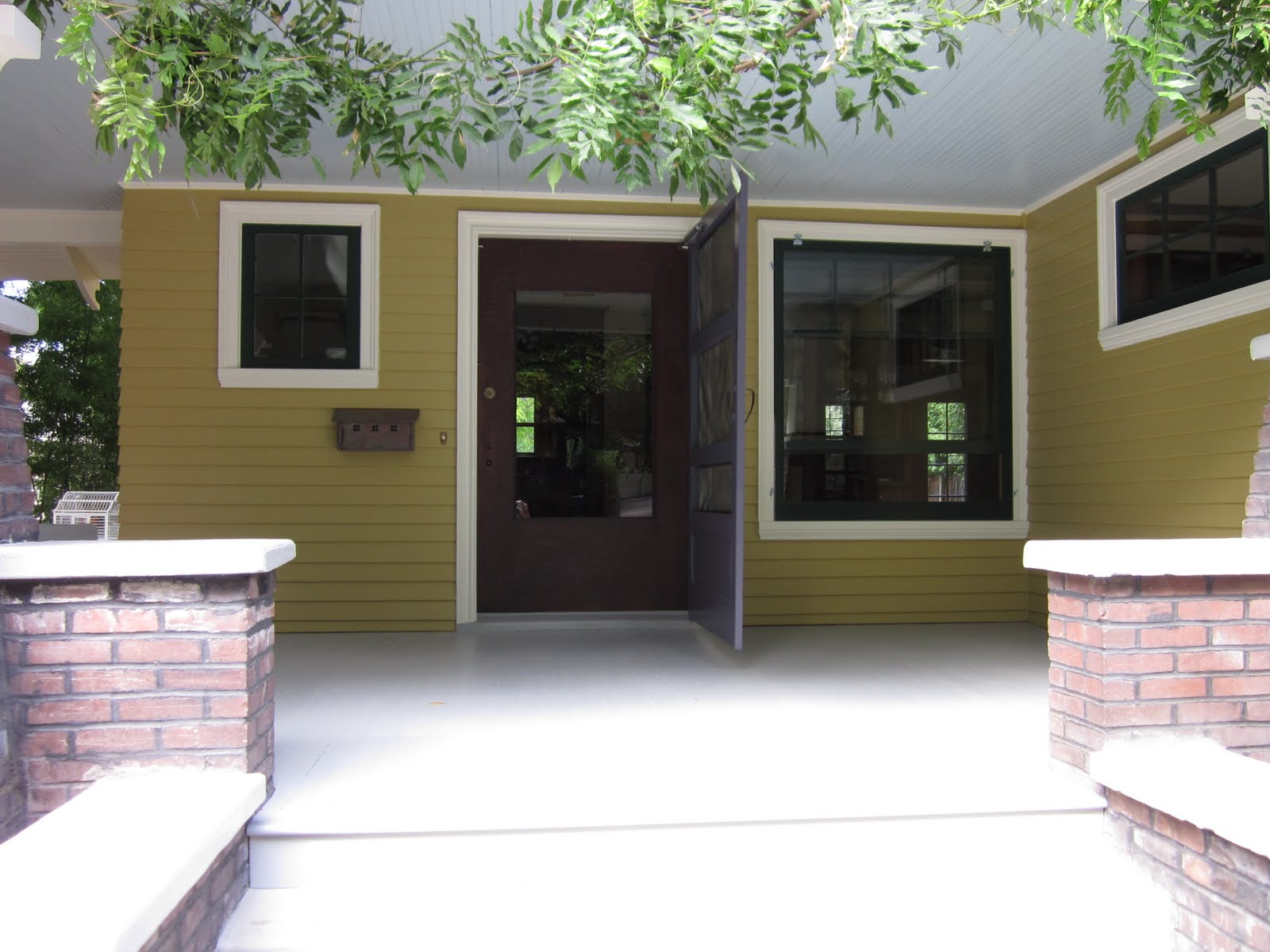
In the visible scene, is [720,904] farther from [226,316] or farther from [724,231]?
[226,316]

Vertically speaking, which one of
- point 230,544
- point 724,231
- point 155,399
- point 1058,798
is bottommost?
point 1058,798

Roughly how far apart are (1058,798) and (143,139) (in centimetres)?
260

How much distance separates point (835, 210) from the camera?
16.5 feet

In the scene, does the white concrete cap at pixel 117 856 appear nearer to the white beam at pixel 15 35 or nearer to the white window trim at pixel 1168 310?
the white beam at pixel 15 35

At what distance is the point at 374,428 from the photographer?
4676 millimetres

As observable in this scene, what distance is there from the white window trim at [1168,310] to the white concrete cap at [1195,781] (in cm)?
200

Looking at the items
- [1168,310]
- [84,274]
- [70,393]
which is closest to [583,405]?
[1168,310]

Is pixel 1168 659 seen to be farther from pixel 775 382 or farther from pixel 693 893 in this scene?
pixel 775 382

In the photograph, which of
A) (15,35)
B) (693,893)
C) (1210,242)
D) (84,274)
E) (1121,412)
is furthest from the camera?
(84,274)

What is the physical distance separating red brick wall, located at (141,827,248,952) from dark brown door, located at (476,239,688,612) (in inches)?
113

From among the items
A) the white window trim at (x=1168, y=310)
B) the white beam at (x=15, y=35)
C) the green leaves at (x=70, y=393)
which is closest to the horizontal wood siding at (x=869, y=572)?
the white window trim at (x=1168, y=310)

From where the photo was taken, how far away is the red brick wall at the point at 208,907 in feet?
5.52

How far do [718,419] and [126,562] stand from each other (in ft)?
9.18

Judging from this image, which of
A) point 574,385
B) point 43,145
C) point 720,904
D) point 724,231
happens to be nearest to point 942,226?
point 724,231
